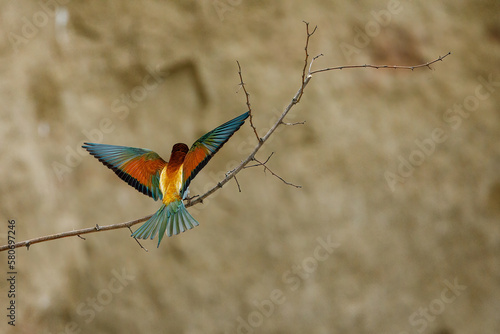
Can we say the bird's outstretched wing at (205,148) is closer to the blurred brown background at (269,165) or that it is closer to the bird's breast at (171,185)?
the bird's breast at (171,185)

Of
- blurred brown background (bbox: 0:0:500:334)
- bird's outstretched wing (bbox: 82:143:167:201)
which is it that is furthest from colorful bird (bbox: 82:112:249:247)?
blurred brown background (bbox: 0:0:500:334)

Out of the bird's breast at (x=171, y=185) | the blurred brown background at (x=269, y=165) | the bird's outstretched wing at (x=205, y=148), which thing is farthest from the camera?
A: the blurred brown background at (x=269, y=165)

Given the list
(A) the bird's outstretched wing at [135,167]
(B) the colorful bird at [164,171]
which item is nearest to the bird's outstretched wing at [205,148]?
(B) the colorful bird at [164,171]

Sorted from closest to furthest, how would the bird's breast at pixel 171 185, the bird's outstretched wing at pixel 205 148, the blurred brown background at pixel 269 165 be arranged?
the bird's outstretched wing at pixel 205 148, the bird's breast at pixel 171 185, the blurred brown background at pixel 269 165

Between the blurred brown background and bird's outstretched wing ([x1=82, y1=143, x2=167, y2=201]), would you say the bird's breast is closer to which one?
bird's outstretched wing ([x1=82, y1=143, x2=167, y2=201])

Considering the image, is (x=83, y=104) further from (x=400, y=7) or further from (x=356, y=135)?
Result: (x=400, y=7)

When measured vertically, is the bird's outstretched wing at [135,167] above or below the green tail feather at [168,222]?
above

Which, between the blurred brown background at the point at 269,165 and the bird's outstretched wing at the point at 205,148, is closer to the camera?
the bird's outstretched wing at the point at 205,148
